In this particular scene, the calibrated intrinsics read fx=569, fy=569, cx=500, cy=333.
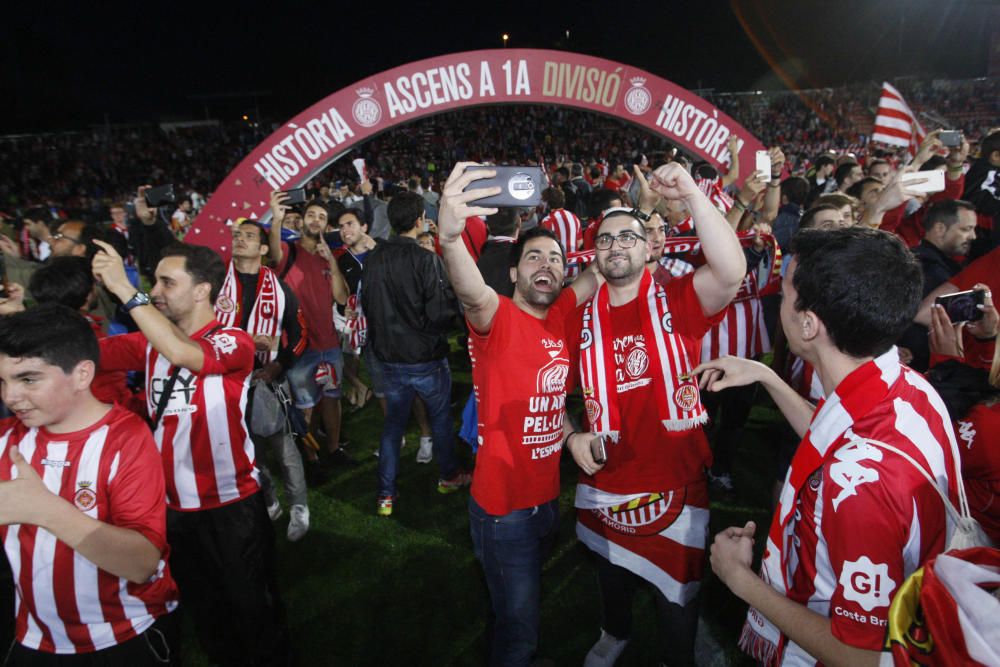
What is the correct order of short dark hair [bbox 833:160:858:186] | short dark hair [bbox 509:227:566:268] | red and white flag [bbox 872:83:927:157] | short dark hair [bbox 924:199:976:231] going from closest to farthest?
1. short dark hair [bbox 509:227:566:268]
2. short dark hair [bbox 924:199:976:231]
3. red and white flag [bbox 872:83:927:157]
4. short dark hair [bbox 833:160:858:186]

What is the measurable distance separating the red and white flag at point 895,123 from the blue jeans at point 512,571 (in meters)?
6.73

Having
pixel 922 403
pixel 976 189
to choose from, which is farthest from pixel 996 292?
pixel 976 189

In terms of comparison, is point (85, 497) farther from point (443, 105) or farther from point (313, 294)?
point (443, 105)

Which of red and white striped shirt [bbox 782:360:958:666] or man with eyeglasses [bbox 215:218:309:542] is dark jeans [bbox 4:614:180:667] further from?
Answer: red and white striped shirt [bbox 782:360:958:666]

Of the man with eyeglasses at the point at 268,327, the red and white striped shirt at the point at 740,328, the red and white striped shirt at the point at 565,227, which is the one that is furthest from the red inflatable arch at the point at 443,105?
the red and white striped shirt at the point at 740,328

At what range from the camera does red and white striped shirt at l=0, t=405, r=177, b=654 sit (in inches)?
73.8

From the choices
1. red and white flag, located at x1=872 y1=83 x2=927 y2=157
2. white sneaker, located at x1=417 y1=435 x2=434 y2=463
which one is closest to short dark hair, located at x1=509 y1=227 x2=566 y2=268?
white sneaker, located at x1=417 y1=435 x2=434 y2=463

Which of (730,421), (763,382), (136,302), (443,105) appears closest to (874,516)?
(763,382)

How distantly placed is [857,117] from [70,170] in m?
48.1

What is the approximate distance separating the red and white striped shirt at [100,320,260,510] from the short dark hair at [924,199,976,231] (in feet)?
14.2

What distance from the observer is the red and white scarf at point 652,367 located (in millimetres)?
2363

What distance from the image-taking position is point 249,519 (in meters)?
2.74

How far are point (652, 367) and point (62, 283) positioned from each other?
307cm

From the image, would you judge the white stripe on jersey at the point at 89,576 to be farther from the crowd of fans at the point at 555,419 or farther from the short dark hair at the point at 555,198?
the short dark hair at the point at 555,198
